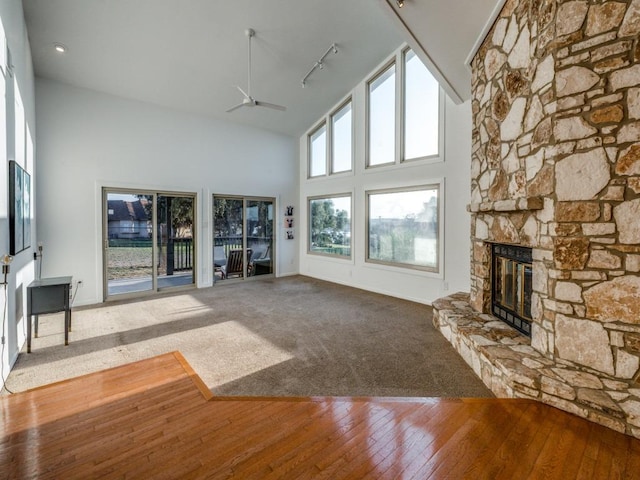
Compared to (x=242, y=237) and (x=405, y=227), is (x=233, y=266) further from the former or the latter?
(x=405, y=227)

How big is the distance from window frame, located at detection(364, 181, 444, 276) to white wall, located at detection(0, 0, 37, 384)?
17.3 ft

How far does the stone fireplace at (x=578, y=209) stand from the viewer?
7.06ft

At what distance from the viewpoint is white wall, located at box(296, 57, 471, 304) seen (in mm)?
4941

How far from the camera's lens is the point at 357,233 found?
22.3 feet

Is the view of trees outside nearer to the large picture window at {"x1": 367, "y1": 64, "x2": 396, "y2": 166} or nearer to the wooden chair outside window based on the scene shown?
the wooden chair outside window

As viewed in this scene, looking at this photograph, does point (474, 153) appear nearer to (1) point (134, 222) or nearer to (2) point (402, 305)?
(2) point (402, 305)

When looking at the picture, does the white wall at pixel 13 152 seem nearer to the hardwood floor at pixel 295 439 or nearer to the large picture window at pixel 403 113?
the hardwood floor at pixel 295 439

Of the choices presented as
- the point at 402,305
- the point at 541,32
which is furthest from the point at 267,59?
the point at 402,305

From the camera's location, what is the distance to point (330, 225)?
7602mm

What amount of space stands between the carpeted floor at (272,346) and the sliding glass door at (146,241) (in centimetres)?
62

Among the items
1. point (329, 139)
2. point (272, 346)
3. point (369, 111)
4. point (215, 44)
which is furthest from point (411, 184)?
point (215, 44)

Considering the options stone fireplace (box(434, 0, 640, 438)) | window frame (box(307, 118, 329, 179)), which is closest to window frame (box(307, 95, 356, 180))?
window frame (box(307, 118, 329, 179))

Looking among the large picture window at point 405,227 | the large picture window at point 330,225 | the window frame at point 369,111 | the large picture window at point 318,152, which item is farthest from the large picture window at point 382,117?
the large picture window at point 318,152

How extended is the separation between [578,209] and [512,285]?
3.97ft
